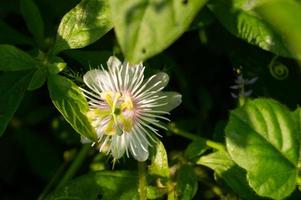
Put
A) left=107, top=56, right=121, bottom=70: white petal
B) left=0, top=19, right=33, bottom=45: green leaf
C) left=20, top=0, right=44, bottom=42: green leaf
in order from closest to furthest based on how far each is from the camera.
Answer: left=107, top=56, right=121, bottom=70: white petal
left=20, top=0, right=44, bottom=42: green leaf
left=0, top=19, right=33, bottom=45: green leaf

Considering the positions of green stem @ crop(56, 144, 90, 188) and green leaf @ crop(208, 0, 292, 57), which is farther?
green stem @ crop(56, 144, 90, 188)

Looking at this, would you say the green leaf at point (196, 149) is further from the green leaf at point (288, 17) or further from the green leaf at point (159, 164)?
the green leaf at point (288, 17)

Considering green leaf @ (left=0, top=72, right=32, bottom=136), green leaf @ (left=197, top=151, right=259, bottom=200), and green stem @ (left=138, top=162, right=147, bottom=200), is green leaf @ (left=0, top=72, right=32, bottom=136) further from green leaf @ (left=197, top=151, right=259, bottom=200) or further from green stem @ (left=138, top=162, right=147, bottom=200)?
green leaf @ (left=197, top=151, right=259, bottom=200)

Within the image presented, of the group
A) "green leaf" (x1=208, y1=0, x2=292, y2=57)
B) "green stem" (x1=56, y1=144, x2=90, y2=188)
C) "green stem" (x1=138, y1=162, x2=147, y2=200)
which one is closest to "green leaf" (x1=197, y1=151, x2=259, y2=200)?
"green stem" (x1=138, y1=162, x2=147, y2=200)

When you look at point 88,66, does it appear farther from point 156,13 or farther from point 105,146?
point 156,13

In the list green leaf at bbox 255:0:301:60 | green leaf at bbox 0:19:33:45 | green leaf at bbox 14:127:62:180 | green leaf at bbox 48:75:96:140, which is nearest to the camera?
green leaf at bbox 255:0:301:60
